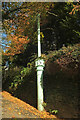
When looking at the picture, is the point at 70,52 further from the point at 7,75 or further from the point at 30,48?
the point at 7,75

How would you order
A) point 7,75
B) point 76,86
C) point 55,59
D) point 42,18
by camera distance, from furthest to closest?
point 7,75 → point 42,18 → point 55,59 → point 76,86

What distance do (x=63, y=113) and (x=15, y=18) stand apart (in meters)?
4.13

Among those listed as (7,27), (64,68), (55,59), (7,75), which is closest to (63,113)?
(64,68)

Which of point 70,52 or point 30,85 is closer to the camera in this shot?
point 70,52

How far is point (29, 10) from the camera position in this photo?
16.9 ft

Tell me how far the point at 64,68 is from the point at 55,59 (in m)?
0.65

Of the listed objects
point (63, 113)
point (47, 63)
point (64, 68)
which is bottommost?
point (63, 113)

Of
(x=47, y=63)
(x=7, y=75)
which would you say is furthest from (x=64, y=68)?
(x=7, y=75)

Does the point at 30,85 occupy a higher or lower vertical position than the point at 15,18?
lower

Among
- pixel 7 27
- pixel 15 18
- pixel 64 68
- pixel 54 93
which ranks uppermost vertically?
pixel 15 18

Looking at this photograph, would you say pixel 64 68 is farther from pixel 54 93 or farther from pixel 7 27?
pixel 7 27

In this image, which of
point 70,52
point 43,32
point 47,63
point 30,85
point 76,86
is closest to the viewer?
point 76,86

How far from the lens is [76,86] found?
14.9 ft

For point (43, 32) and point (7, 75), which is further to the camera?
point (7, 75)
